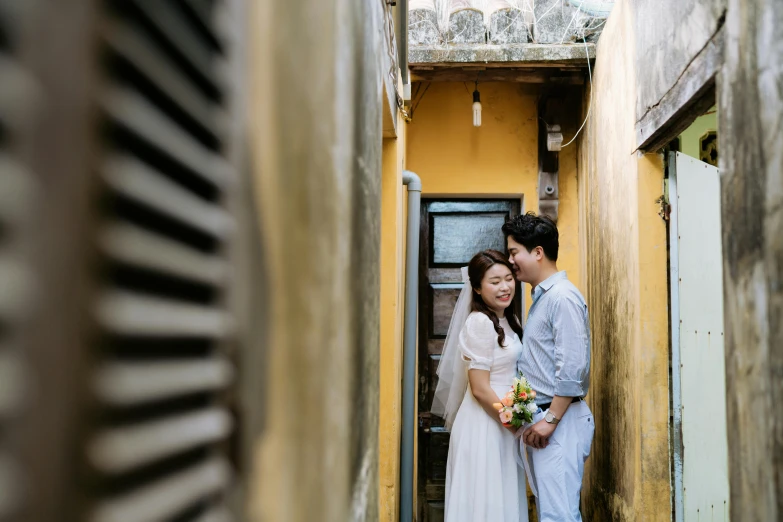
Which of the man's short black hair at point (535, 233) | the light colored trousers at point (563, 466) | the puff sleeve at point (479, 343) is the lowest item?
the light colored trousers at point (563, 466)

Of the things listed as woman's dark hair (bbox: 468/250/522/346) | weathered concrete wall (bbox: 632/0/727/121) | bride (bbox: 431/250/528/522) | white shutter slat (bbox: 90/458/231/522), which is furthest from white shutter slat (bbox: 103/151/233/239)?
woman's dark hair (bbox: 468/250/522/346)

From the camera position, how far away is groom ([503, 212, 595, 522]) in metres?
3.57

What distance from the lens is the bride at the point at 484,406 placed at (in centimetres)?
387

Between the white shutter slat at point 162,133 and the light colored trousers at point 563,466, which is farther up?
the white shutter slat at point 162,133

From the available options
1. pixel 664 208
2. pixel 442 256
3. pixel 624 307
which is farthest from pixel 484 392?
pixel 442 256

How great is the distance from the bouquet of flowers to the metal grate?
306 cm

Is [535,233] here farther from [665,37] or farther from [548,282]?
[665,37]

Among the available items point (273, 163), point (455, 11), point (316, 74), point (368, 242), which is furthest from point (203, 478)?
point (455, 11)

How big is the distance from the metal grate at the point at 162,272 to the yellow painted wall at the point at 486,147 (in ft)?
16.3

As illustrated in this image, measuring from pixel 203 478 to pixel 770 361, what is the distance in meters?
1.68

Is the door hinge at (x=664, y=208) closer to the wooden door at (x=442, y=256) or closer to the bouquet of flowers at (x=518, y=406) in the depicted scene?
the bouquet of flowers at (x=518, y=406)

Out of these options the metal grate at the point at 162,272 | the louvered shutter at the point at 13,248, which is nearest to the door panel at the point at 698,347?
the metal grate at the point at 162,272

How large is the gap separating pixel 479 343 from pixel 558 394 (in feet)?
2.15

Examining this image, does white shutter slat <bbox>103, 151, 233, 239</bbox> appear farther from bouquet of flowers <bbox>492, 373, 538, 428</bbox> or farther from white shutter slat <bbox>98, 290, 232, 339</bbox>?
bouquet of flowers <bbox>492, 373, 538, 428</bbox>
